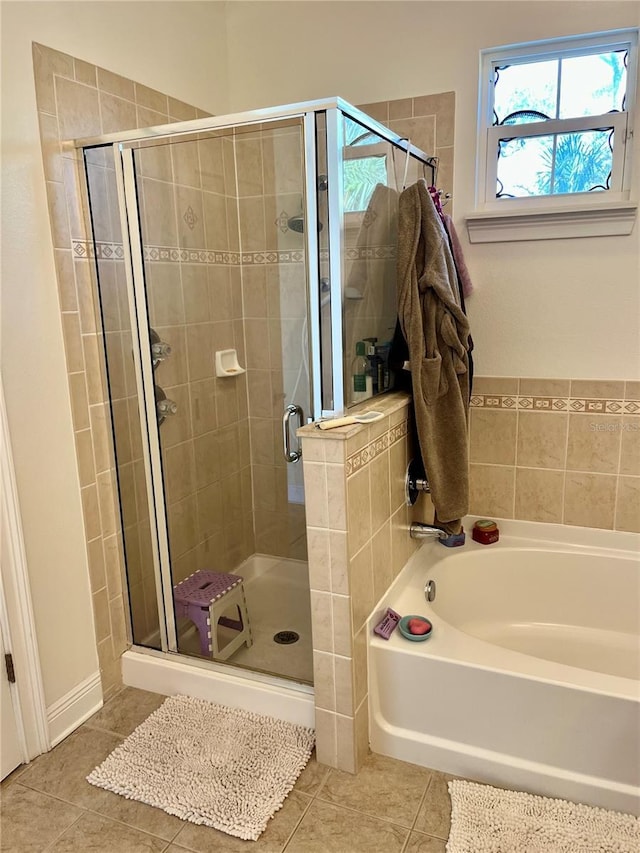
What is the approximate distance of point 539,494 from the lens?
238cm

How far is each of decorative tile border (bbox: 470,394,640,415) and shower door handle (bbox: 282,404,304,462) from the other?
0.72m

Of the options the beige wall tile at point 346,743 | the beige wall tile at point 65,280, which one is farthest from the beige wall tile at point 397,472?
the beige wall tile at point 65,280

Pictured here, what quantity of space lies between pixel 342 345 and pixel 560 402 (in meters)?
0.98

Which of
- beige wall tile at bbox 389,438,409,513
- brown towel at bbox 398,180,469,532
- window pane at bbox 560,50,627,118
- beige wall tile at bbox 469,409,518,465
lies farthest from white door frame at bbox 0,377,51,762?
window pane at bbox 560,50,627,118

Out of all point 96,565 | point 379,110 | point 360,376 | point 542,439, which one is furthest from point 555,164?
point 96,565

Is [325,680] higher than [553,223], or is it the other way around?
[553,223]

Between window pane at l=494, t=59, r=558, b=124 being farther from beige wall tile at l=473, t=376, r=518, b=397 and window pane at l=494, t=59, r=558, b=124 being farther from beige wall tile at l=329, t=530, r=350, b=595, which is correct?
beige wall tile at l=329, t=530, r=350, b=595

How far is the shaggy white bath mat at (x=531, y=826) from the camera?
4.86 ft

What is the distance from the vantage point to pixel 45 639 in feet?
6.10

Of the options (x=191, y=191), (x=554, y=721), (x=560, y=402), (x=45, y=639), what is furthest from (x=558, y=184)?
(x=45, y=639)

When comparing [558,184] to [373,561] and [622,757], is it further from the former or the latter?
[622,757]

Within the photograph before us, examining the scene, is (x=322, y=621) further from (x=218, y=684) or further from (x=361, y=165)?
(x=361, y=165)

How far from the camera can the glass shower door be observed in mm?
1995

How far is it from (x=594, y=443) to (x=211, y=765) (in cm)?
165
